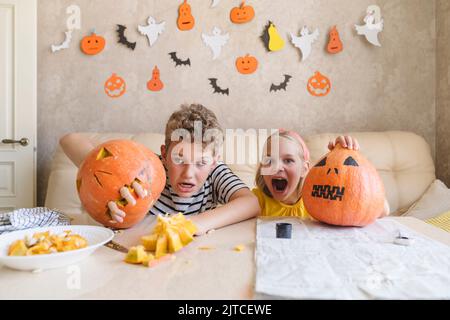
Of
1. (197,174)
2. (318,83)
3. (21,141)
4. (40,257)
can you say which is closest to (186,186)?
(197,174)

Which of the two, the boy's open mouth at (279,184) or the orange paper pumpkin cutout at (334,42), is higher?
the orange paper pumpkin cutout at (334,42)

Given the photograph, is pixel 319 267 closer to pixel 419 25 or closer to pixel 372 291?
pixel 372 291

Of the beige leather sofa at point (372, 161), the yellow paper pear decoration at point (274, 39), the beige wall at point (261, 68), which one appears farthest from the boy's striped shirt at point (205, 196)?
the yellow paper pear decoration at point (274, 39)

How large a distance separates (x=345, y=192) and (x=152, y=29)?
226cm

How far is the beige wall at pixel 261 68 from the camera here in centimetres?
271

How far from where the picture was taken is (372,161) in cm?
232

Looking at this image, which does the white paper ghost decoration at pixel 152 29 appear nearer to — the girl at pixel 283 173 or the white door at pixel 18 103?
the white door at pixel 18 103

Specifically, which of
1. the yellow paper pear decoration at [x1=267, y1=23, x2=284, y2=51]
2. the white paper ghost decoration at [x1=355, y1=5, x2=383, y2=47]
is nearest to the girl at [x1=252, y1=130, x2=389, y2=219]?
the yellow paper pear decoration at [x1=267, y1=23, x2=284, y2=51]

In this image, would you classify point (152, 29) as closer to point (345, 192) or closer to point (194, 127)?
point (194, 127)

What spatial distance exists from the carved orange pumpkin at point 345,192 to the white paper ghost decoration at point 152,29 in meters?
2.12

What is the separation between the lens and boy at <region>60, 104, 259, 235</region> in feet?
3.53

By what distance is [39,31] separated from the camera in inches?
A: 108

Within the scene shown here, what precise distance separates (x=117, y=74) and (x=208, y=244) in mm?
2260

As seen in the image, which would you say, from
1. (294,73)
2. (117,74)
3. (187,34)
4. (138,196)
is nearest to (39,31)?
(117,74)
